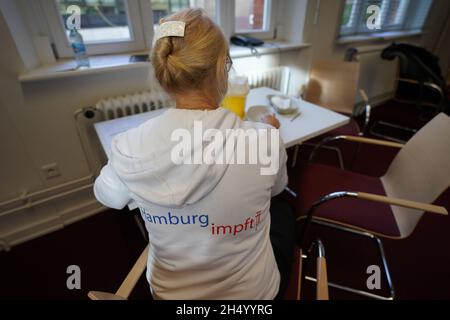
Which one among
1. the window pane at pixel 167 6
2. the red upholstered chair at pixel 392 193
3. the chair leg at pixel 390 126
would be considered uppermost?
the window pane at pixel 167 6

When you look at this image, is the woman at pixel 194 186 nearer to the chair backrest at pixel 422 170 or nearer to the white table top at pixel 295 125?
the white table top at pixel 295 125

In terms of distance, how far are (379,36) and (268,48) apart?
1.76 meters

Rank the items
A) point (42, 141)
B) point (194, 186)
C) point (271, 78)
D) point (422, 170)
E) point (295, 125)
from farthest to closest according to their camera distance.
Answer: point (271, 78) → point (42, 141) → point (295, 125) → point (422, 170) → point (194, 186)

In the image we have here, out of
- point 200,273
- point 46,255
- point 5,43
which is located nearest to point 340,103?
point 200,273

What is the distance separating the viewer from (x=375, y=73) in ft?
9.50

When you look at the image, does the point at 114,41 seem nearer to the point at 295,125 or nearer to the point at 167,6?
the point at 167,6

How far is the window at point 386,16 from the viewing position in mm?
2340

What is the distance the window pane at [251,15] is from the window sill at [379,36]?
874 mm

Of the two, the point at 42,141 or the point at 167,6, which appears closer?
the point at 42,141

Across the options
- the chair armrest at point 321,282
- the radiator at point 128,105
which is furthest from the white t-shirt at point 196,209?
the radiator at point 128,105

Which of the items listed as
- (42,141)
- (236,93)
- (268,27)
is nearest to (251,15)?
(268,27)

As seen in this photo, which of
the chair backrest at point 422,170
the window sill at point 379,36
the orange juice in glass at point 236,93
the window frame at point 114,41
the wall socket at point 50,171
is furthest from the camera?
the window sill at point 379,36
